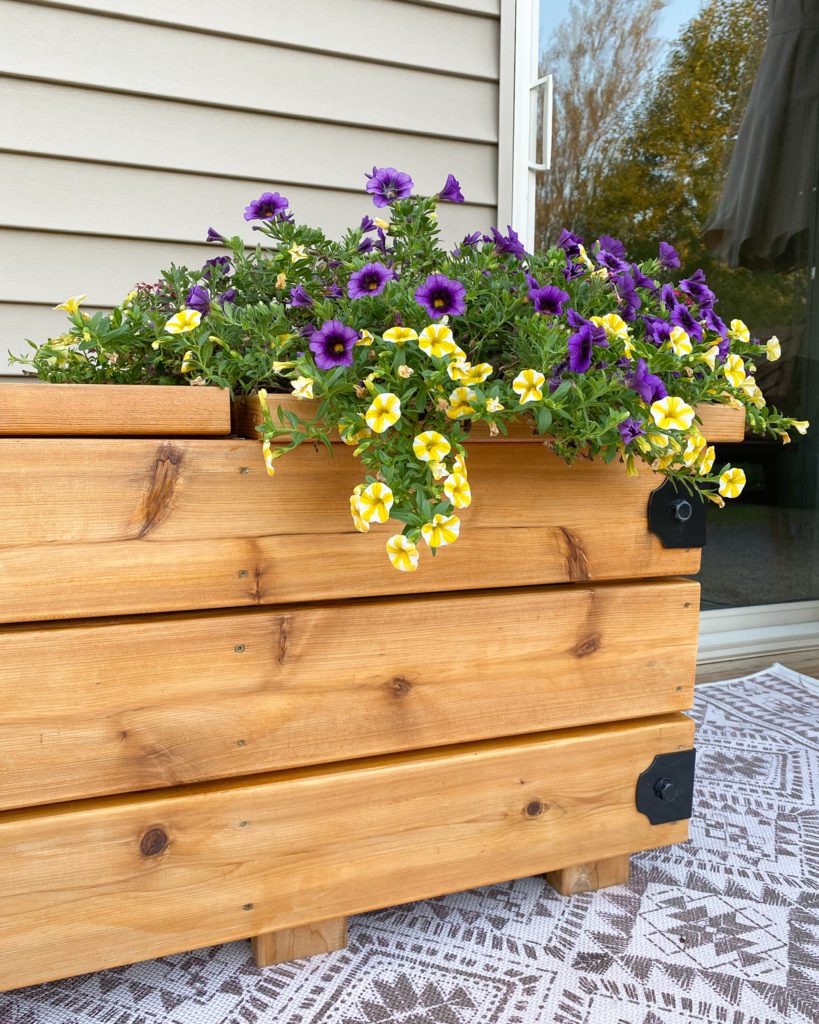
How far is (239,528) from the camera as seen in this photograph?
104 cm

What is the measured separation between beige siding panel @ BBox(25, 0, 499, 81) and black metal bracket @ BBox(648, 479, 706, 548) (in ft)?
4.10

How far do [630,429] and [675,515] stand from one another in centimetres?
30

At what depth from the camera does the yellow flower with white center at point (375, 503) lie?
0.92m

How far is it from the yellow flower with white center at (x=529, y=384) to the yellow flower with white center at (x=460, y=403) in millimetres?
54

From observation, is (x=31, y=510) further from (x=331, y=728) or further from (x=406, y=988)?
(x=406, y=988)

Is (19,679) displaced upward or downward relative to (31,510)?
downward

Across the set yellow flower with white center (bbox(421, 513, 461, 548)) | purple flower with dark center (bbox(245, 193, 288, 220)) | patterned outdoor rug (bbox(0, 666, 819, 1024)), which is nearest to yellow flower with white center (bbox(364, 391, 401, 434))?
yellow flower with white center (bbox(421, 513, 461, 548))

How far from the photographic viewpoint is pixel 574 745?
1248 millimetres

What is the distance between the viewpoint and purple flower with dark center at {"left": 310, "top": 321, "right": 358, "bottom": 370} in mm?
958

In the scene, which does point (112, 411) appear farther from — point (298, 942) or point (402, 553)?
point (298, 942)

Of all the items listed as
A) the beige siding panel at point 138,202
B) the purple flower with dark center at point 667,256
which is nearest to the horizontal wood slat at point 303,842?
the purple flower with dark center at point 667,256

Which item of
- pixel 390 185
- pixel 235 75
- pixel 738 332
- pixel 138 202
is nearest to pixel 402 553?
pixel 390 185

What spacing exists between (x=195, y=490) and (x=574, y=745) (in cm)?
67

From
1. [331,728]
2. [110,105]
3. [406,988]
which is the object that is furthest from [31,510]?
[110,105]
